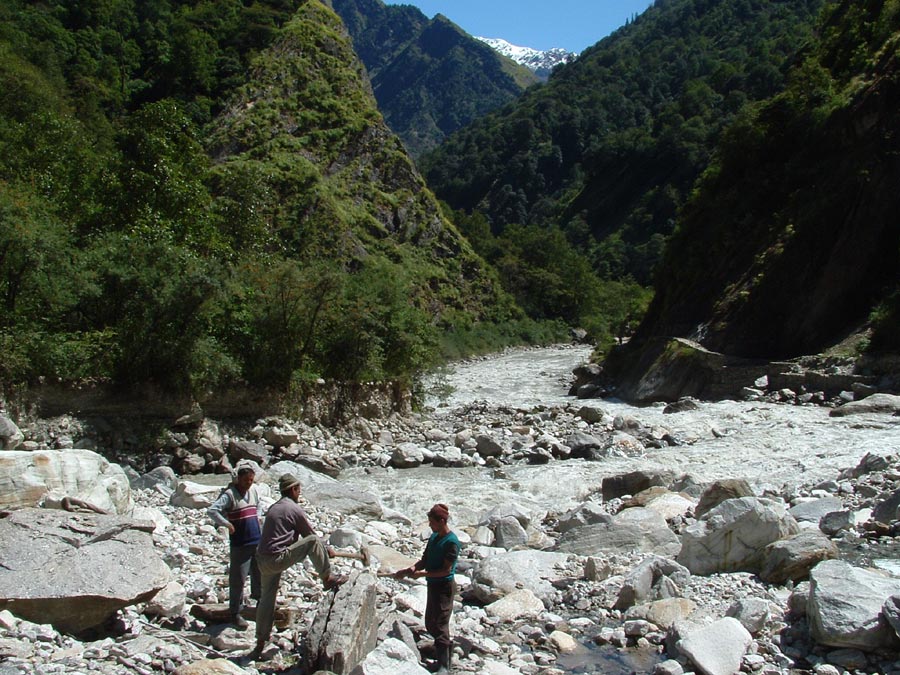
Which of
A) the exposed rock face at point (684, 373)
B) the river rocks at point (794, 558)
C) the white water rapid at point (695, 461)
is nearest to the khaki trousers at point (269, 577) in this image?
the river rocks at point (794, 558)

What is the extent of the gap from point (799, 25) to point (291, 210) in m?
94.6

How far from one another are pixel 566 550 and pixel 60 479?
675cm

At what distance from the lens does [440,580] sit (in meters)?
6.30

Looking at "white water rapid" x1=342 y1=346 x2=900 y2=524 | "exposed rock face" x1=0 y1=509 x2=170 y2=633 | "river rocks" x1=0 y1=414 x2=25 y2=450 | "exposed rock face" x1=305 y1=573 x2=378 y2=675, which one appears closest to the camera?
"exposed rock face" x1=305 y1=573 x2=378 y2=675

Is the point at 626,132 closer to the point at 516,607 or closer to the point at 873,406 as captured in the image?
the point at 873,406

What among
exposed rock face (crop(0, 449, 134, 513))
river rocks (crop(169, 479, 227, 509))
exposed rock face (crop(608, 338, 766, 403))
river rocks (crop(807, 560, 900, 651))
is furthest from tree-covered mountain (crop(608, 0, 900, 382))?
exposed rock face (crop(0, 449, 134, 513))

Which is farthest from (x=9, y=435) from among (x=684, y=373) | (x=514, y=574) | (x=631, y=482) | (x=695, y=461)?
(x=684, y=373)

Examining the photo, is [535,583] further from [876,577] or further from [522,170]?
[522,170]

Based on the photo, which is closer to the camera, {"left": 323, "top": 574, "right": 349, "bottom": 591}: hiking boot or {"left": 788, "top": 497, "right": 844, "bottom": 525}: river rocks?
{"left": 323, "top": 574, "right": 349, "bottom": 591}: hiking boot

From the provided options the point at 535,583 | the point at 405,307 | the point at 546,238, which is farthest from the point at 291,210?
the point at 535,583

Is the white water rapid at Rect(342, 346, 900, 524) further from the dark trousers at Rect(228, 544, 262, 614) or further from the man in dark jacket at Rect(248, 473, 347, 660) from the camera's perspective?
the man in dark jacket at Rect(248, 473, 347, 660)

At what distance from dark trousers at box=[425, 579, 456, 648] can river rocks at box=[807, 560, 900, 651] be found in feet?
10.8

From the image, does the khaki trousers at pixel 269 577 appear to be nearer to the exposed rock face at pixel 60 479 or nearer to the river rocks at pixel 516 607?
the river rocks at pixel 516 607

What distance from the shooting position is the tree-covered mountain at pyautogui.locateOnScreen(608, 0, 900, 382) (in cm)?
2436
